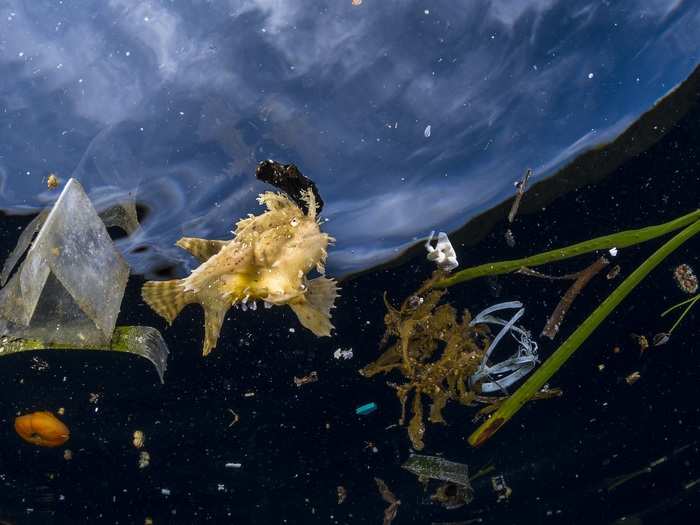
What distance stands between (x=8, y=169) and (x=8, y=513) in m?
3.62

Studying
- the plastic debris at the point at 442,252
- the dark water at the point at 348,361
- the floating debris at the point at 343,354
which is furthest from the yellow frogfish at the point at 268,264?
the floating debris at the point at 343,354

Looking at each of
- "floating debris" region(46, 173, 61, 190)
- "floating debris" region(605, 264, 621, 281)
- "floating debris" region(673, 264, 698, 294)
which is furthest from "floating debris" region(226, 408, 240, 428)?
"floating debris" region(673, 264, 698, 294)

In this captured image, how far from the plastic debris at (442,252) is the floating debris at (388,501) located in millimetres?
2343

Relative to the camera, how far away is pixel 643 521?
6406mm

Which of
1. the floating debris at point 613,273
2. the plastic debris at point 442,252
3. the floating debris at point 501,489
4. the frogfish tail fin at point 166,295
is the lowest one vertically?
the floating debris at point 501,489

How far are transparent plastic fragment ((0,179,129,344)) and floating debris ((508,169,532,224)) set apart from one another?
2.57 meters

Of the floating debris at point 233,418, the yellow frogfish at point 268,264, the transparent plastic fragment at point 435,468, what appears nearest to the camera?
the yellow frogfish at point 268,264

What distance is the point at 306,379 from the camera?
4.37 meters

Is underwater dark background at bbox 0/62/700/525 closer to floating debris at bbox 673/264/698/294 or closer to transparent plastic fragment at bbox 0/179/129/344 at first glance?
floating debris at bbox 673/264/698/294

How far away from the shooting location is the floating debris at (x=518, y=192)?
3.59m

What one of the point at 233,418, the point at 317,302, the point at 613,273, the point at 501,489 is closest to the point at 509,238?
the point at 613,273

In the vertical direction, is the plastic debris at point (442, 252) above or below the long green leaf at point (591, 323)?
above

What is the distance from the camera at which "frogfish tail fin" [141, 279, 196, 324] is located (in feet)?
11.3

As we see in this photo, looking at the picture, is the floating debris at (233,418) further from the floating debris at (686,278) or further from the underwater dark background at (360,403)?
the floating debris at (686,278)
